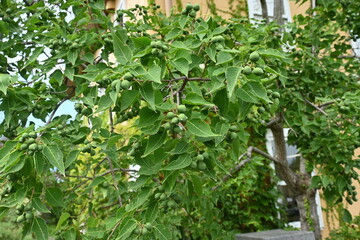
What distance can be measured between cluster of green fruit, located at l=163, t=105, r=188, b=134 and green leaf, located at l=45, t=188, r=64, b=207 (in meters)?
0.85

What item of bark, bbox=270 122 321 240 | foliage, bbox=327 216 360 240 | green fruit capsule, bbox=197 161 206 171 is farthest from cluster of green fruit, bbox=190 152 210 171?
foliage, bbox=327 216 360 240

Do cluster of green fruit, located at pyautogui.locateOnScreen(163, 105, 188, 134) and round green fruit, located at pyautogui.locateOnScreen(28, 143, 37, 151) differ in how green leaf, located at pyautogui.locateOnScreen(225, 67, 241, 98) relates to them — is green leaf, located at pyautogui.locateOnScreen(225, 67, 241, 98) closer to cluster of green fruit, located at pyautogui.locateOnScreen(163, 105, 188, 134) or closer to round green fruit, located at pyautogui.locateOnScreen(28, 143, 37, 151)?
cluster of green fruit, located at pyautogui.locateOnScreen(163, 105, 188, 134)

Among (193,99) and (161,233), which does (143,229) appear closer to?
(161,233)

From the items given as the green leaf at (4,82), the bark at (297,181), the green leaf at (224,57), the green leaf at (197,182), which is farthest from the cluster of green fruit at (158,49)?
the bark at (297,181)

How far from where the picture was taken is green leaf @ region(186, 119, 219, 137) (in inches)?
52.7

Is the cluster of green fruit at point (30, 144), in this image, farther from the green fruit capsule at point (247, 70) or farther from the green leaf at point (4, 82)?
the green fruit capsule at point (247, 70)

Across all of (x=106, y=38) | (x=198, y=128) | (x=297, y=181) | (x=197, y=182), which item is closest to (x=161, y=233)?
(x=197, y=182)

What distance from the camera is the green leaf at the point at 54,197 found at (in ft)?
6.15

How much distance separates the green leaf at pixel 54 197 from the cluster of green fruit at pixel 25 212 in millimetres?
122

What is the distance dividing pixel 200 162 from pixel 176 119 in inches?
9.1

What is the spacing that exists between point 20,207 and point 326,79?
9.60 ft

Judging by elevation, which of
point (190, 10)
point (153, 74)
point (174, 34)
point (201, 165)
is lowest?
point (201, 165)

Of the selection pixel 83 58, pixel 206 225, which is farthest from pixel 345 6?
pixel 83 58

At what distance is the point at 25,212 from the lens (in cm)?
176
